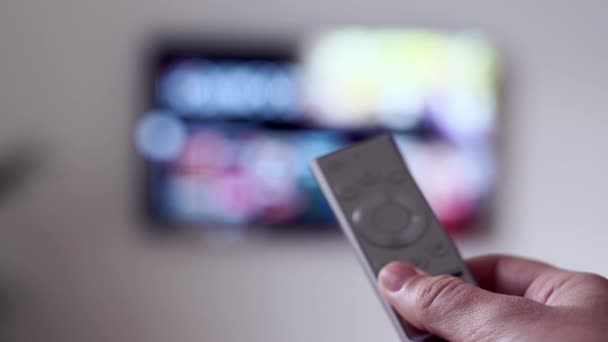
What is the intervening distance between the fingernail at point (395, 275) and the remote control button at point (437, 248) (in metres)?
0.06

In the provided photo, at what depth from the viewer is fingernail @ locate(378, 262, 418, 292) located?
65 cm

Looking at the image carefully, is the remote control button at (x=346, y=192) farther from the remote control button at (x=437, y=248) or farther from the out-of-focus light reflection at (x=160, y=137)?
the out-of-focus light reflection at (x=160, y=137)

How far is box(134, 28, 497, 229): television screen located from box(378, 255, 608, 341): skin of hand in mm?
1222

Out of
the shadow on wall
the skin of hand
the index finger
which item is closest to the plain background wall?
the shadow on wall

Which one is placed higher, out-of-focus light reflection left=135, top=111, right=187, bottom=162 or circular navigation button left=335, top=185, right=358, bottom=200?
out-of-focus light reflection left=135, top=111, right=187, bottom=162

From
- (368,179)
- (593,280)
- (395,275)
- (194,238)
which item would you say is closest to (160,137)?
(194,238)

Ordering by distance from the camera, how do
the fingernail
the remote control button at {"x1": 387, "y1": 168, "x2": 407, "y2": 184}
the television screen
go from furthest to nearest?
the television screen → the remote control button at {"x1": 387, "y1": 168, "x2": 407, "y2": 184} → the fingernail

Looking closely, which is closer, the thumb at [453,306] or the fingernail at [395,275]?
the thumb at [453,306]

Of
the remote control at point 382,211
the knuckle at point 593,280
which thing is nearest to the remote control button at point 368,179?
the remote control at point 382,211

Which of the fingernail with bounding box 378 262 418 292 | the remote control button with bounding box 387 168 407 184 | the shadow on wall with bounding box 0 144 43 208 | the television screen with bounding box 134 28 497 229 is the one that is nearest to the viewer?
the fingernail with bounding box 378 262 418 292

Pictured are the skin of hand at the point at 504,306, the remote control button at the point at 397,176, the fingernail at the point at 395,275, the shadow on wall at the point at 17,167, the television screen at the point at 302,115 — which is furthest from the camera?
the television screen at the point at 302,115

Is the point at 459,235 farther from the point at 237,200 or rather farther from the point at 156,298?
the point at 156,298

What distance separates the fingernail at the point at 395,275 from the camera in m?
0.65

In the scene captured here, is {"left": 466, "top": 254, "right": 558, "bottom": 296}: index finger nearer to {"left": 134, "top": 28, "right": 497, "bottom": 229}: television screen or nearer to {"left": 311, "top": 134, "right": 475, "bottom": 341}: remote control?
{"left": 311, "top": 134, "right": 475, "bottom": 341}: remote control
